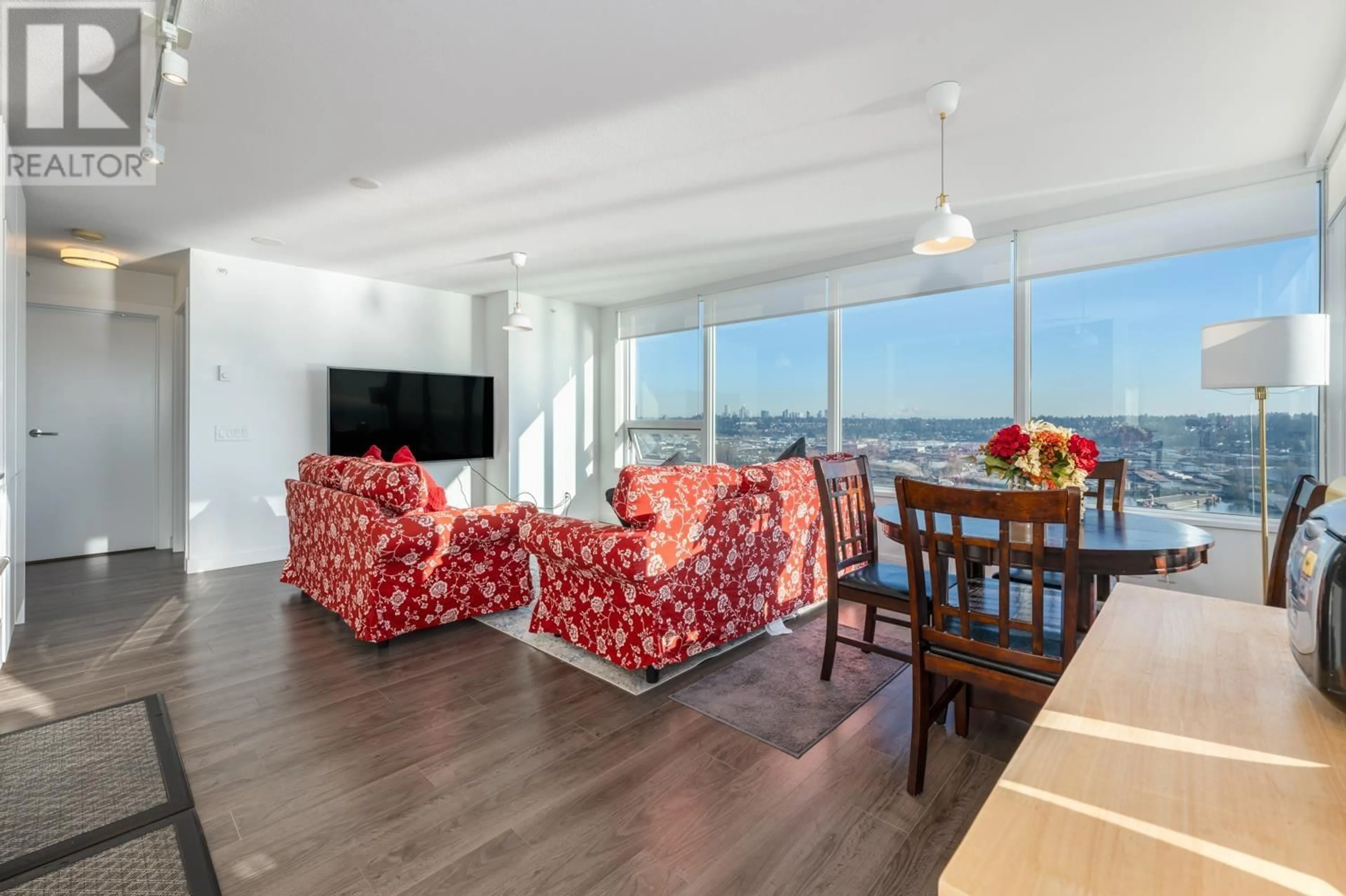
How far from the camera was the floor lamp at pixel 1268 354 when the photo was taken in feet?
8.20

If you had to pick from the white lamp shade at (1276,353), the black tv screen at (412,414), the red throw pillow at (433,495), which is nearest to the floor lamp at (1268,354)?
the white lamp shade at (1276,353)

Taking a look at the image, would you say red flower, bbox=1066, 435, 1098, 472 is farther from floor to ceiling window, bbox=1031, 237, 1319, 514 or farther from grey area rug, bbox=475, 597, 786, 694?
floor to ceiling window, bbox=1031, 237, 1319, 514

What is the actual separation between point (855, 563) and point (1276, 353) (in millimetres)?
1927

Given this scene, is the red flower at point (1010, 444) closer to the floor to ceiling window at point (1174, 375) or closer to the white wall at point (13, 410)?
the floor to ceiling window at point (1174, 375)

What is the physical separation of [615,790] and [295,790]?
1.02 meters

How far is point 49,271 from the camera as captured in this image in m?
4.85

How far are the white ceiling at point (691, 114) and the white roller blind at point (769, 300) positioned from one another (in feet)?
2.83

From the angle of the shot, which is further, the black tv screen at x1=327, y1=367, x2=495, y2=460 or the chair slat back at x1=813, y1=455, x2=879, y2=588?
the black tv screen at x1=327, y1=367, x2=495, y2=460

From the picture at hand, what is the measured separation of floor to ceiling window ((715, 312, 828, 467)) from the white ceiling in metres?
1.24

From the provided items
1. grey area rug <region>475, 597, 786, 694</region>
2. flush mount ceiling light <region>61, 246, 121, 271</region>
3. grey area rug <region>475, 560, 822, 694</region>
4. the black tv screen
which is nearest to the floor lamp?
grey area rug <region>475, 560, 822, 694</region>

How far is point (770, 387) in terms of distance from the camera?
18.6 ft

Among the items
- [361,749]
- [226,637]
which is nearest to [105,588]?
[226,637]

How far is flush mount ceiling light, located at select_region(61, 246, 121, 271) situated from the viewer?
4438 mm

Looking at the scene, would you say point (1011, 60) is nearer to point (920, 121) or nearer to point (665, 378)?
point (920, 121)
